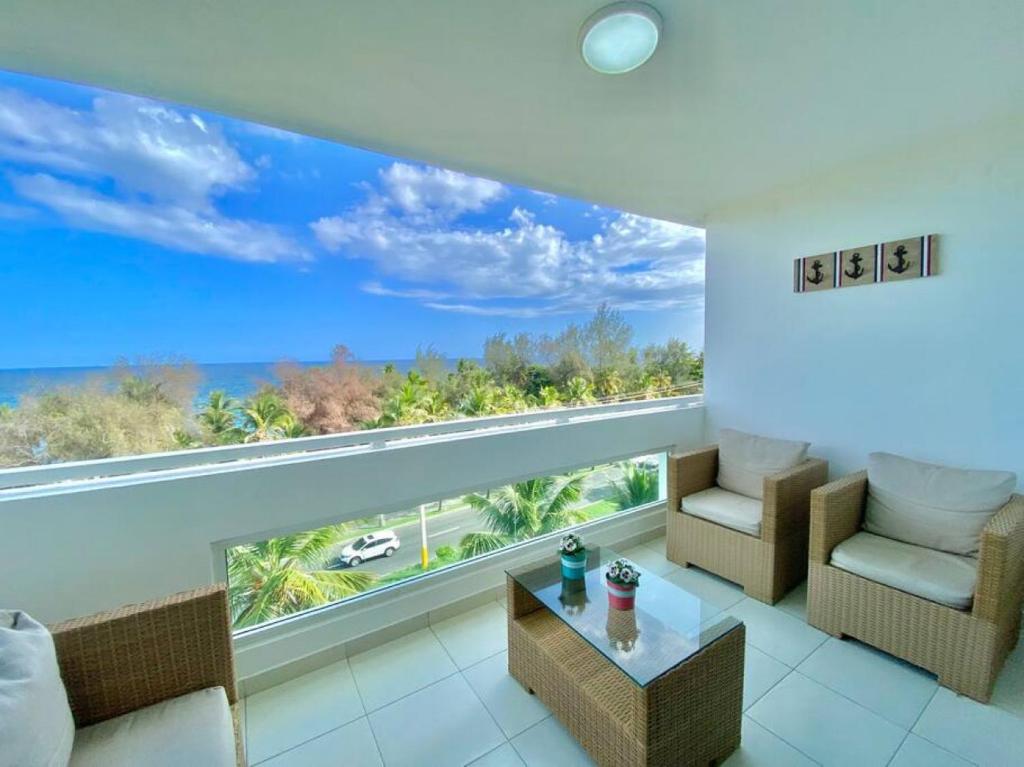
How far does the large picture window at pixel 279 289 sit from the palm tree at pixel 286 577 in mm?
544

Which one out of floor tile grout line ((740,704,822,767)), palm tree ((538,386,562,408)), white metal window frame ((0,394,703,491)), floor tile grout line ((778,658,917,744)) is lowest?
floor tile grout line ((778,658,917,744))

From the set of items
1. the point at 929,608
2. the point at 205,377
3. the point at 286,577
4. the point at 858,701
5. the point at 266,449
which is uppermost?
the point at 205,377

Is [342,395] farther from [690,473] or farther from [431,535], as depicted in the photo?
[690,473]

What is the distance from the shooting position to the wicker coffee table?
48.8 inches

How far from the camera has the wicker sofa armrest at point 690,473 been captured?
2.70 meters

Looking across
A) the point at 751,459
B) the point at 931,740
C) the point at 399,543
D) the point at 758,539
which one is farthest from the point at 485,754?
the point at 751,459

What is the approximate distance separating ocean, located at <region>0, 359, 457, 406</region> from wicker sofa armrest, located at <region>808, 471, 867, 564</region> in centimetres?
229

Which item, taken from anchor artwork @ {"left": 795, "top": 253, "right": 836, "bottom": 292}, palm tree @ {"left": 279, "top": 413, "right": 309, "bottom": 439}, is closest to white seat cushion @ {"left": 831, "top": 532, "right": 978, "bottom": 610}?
anchor artwork @ {"left": 795, "top": 253, "right": 836, "bottom": 292}

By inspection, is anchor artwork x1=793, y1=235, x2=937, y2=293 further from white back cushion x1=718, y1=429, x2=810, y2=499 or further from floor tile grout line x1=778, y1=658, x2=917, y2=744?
floor tile grout line x1=778, y1=658, x2=917, y2=744

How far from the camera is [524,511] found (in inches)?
103

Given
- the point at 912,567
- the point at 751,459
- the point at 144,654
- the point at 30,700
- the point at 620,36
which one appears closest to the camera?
the point at 30,700

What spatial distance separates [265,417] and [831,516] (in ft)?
9.82

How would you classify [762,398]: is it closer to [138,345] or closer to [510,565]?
[510,565]

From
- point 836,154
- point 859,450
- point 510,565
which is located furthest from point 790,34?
point 510,565
